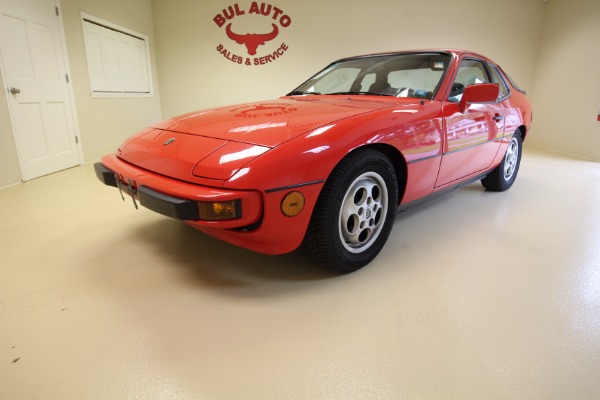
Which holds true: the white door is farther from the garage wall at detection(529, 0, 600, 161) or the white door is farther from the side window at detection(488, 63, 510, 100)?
the garage wall at detection(529, 0, 600, 161)

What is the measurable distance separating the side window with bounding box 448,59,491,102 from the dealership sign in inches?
164

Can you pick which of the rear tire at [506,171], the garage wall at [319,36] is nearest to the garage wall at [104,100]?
the garage wall at [319,36]

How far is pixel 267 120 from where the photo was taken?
1.59 metres

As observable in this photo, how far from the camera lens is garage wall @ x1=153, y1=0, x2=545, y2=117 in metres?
5.72

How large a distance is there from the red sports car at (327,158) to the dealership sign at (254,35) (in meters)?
4.09

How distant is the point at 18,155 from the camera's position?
11.2 ft

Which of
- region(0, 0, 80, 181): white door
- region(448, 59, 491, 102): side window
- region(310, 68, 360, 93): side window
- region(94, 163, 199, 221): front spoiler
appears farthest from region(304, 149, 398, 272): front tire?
region(0, 0, 80, 181): white door

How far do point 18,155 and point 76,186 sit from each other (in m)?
0.74

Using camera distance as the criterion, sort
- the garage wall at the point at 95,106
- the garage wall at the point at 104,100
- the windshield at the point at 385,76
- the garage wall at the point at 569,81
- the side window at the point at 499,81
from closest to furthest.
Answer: the windshield at the point at 385,76
the side window at the point at 499,81
the garage wall at the point at 95,106
the garage wall at the point at 104,100
the garage wall at the point at 569,81

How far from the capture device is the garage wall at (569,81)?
191 inches

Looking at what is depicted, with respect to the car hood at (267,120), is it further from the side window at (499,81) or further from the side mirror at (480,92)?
the side window at (499,81)

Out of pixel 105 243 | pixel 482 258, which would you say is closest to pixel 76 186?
pixel 105 243

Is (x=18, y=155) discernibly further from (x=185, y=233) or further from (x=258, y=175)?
(x=258, y=175)

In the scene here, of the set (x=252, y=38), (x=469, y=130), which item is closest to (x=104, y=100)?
(x=252, y=38)
